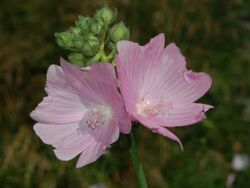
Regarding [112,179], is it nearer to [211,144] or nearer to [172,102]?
[211,144]

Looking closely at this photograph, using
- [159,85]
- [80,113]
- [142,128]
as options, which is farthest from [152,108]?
[142,128]

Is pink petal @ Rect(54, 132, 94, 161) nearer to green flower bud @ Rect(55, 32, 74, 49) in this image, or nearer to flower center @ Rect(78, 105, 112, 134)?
flower center @ Rect(78, 105, 112, 134)

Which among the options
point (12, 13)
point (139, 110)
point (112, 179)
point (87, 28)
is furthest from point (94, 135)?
point (12, 13)

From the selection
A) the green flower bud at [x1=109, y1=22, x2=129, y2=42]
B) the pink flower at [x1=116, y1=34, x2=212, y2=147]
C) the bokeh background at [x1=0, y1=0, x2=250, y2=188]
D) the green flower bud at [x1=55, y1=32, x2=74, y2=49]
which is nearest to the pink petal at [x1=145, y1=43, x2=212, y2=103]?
the pink flower at [x1=116, y1=34, x2=212, y2=147]

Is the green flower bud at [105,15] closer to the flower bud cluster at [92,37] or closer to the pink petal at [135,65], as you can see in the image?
the flower bud cluster at [92,37]

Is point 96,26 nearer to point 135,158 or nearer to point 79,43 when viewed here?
point 79,43

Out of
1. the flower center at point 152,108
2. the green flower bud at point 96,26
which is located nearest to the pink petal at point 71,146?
the flower center at point 152,108
